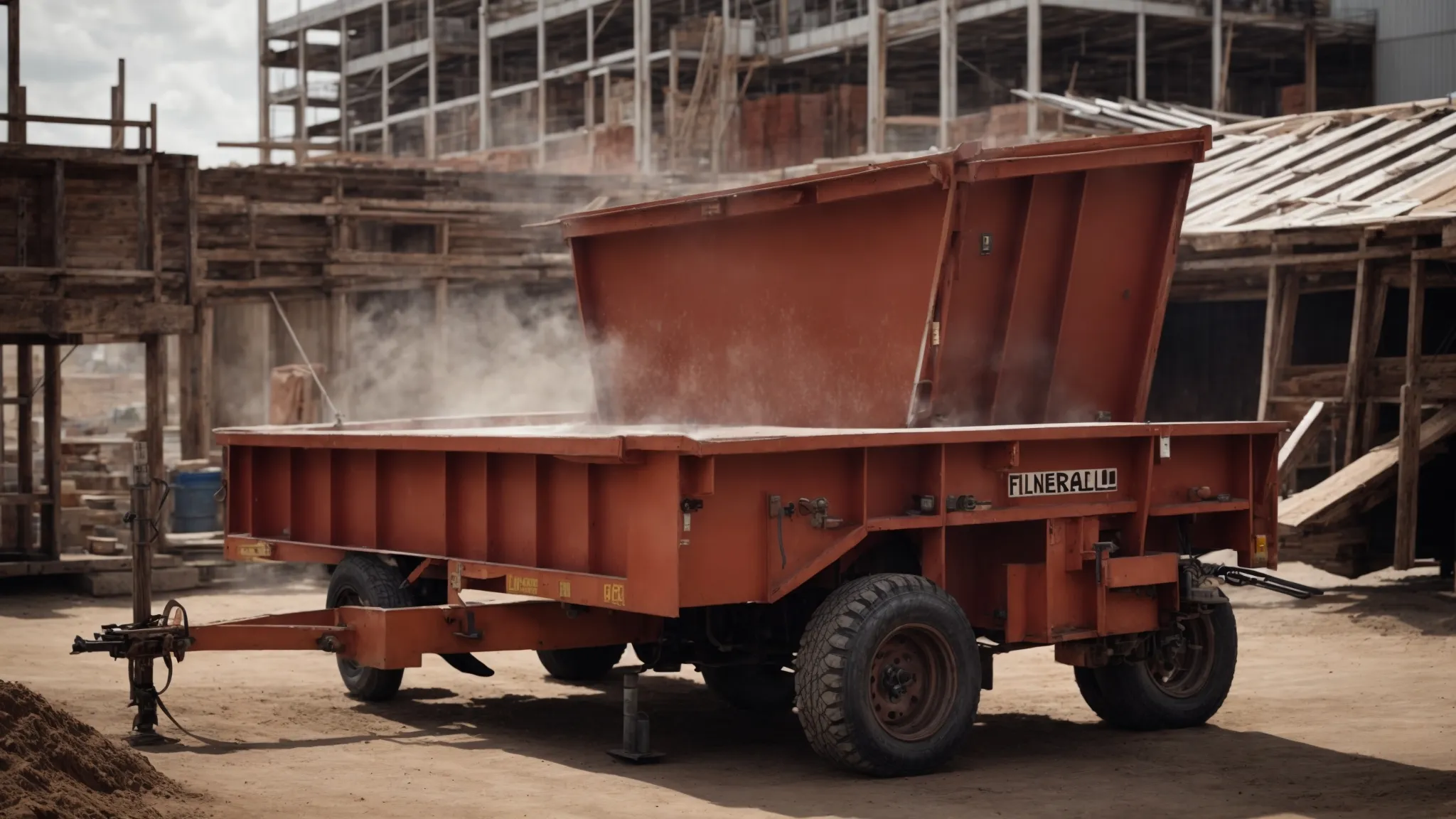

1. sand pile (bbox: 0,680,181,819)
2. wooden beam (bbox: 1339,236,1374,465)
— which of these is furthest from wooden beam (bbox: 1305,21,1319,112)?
sand pile (bbox: 0,680,181,819)

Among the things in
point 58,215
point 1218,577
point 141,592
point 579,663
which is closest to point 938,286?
point 1218,577

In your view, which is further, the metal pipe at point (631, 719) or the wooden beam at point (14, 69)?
the wooden beam at point (14, 69)

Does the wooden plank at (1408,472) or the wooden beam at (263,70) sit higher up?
the wooden beam at (263,70)

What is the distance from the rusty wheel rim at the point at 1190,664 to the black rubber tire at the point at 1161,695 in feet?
0.07

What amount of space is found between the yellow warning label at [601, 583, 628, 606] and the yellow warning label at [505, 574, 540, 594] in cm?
59

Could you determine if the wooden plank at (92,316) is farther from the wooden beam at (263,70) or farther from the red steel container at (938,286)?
the wooden beam at (263,70)

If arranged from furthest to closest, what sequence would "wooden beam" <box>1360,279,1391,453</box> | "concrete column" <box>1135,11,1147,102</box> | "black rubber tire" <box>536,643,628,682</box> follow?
"concrete column" <box>1135,11,1147,102</box> → "wooden beam" <box>1360,279,1391,453</box> → "black rubber tire" <box>536,643,628,682</box>

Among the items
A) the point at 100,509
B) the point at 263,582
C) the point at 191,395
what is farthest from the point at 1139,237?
the point at 191,395

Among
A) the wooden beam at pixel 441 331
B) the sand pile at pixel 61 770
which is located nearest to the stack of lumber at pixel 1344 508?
the sand pile at pixel 61 770

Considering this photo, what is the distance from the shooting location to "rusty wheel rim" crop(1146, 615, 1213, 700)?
34.6 feet

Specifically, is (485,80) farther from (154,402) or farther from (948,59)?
(154,402)

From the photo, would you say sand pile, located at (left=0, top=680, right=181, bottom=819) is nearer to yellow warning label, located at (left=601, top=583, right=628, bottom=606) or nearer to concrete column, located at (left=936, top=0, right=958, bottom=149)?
yellow warning label, located at (left=601, top=583, right=628, bottom=606)

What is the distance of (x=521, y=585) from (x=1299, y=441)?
33.2 feet

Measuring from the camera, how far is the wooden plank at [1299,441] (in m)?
16.9
